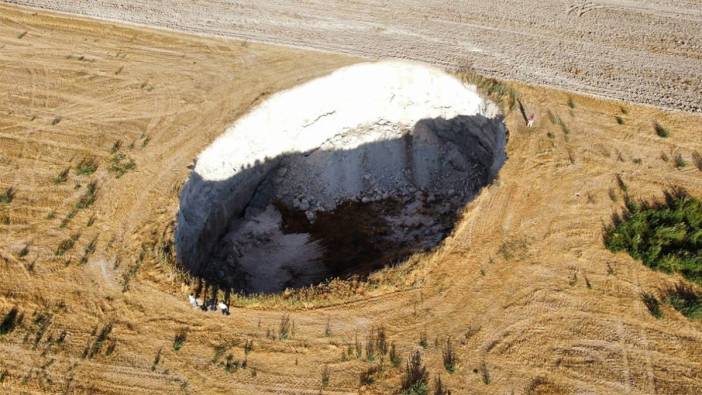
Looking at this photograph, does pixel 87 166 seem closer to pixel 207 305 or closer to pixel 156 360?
pixel 207 305

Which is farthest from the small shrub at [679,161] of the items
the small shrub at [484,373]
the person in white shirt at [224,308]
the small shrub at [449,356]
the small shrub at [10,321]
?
the small shrub at [10,321]

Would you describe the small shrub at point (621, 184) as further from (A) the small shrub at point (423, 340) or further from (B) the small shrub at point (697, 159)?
(A) the small shrub at point (423, 340)

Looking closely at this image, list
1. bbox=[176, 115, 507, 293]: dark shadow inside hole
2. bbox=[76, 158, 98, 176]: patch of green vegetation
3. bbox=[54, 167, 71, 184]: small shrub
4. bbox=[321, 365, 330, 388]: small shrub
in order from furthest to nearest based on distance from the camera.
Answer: bbox=[176, 115, 507, 293]: dark shadow inside hole → bbox=[76, 158, 98, 176]: patch of green vegetation → bbox=[54, 167, 71, 184]: small shrub → bbox=[321, 365, 330, 388]: small shrub

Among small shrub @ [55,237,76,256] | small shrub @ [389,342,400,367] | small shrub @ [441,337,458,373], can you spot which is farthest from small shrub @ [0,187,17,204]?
small shrub @ [441,337,458,373]

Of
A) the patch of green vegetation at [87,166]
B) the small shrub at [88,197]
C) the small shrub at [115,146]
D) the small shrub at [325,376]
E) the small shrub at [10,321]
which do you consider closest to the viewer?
the small shrub at [325,376]

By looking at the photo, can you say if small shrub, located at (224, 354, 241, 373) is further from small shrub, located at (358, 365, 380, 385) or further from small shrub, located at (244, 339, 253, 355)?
small shrub, located at (358, 365, 380, 385)

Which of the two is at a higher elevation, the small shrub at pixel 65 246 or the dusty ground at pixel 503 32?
the dusty ground at pixel 503 32
